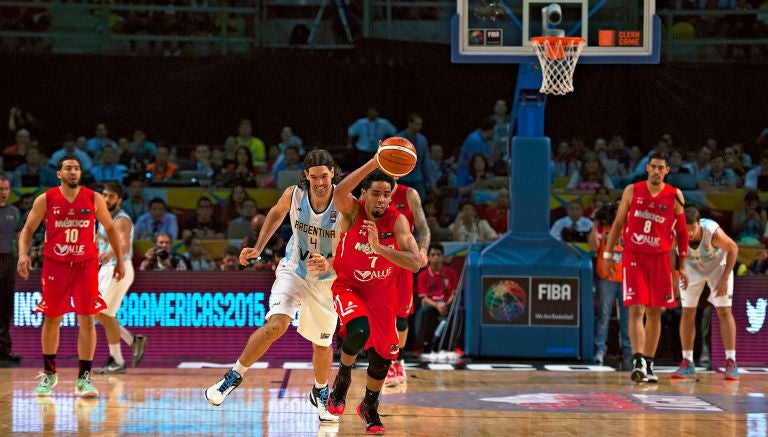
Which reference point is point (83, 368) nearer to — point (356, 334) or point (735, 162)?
point (356, 334)

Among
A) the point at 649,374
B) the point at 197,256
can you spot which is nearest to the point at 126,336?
the point at 197,256

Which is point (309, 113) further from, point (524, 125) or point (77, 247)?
point (77, 247)

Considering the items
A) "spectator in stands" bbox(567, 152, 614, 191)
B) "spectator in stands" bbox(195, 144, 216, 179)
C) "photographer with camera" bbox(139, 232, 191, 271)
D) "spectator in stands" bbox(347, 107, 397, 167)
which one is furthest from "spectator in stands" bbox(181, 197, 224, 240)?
"spectator in stands" bbox(567, 152, 614, 191)

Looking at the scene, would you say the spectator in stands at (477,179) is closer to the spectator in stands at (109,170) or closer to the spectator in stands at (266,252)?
the spectator in stands at (266,252)

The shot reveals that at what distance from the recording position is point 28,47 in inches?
685

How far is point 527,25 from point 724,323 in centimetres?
338

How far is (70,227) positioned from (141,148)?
7.45m

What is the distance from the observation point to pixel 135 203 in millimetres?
14984

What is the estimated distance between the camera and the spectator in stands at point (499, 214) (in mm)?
14680

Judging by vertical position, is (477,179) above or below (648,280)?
above

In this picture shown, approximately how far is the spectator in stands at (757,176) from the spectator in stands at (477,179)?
354 cm

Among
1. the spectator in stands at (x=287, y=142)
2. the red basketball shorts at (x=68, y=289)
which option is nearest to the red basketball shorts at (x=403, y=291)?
the red basketball shorts at (x=68, y=289)

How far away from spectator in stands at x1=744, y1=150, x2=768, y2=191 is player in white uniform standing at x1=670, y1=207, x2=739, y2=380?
17.9 ft

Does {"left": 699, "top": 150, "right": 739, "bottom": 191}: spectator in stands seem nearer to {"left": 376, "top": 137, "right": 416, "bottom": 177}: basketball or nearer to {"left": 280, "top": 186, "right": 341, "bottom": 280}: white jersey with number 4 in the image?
{"left": 280, "top": 186, "right": 341, "bottom": 280}: white jersey with number 4
